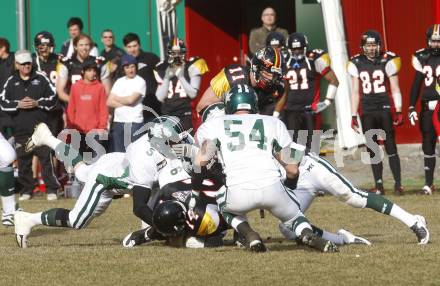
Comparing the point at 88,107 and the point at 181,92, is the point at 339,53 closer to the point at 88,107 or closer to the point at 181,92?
the point at 181,92

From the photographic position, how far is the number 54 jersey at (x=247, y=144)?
9.09m

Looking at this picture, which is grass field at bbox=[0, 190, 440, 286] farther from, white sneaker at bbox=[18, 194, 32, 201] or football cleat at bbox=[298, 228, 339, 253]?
white sneaker at bbox=[18, 194, 32, 201]

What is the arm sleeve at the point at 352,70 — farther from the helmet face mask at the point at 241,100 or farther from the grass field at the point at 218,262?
the helmet face mask at the point at 241,100

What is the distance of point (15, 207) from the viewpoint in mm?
12062

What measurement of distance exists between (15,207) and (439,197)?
5242mm

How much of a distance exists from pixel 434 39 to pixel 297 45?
183cm

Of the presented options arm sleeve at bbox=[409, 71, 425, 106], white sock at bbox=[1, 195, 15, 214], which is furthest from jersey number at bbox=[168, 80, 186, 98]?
white sock at bbox=[1, 195, 15, 214]

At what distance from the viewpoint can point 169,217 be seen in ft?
31.7

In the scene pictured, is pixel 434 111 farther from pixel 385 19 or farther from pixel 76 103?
pixel 76 103

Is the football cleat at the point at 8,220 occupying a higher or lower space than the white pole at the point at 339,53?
lower

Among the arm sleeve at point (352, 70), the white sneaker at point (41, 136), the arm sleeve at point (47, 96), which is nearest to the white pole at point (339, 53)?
the arm sleeve at point (352, 70)

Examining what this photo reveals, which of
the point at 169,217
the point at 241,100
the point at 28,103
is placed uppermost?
the point at 28,103

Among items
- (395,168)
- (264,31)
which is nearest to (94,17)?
(264,31)

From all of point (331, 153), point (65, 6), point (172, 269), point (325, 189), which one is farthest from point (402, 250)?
point (65, 6)
